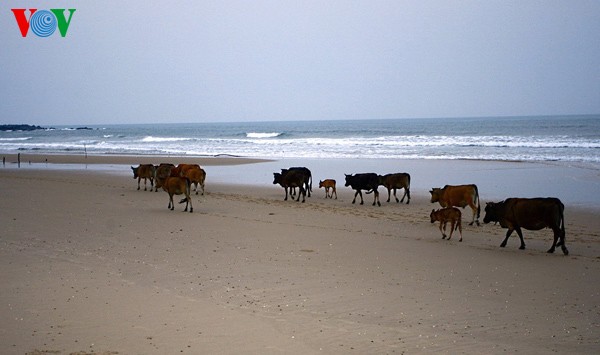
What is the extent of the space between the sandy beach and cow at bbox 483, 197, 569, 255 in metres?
0.45

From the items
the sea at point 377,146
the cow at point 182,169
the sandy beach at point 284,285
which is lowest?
the sandy beach at point 284,285

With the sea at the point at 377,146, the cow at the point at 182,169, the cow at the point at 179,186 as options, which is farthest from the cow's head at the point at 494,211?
the sea at the point at 377,146

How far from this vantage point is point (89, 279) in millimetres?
8570

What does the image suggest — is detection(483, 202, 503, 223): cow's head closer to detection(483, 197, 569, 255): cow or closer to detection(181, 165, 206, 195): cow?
detection(483, 197, 569, 255): cow

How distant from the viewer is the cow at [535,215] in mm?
11227

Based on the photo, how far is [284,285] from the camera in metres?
8.49

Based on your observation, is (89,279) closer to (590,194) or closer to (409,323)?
(409,323)

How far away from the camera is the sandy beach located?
640 cm

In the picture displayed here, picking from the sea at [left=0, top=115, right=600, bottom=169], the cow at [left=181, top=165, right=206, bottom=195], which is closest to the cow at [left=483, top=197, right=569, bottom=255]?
the cow at [left=181, top=165, right=206, bottom=195]

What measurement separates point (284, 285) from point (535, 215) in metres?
5.57

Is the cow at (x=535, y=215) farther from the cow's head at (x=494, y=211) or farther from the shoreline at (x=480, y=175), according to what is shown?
the shoreline at (x=480, y=175)

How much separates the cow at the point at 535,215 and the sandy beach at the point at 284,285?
0.45 metres

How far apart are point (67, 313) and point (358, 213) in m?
10.3

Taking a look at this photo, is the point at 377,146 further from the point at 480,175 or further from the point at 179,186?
the point at 179,186
